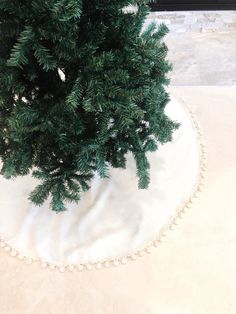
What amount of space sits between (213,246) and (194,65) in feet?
3.21

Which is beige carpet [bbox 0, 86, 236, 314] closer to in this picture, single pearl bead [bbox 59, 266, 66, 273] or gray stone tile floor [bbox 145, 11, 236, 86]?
single pearl bead [bbox 59, 266, 66, 273]

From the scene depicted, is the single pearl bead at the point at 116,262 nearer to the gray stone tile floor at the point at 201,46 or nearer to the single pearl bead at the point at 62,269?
the single pearl bead at the point at 62,269

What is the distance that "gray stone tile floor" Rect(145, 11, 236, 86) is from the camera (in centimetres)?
164

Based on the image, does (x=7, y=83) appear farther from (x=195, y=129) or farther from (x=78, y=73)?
(x=195, y=129)

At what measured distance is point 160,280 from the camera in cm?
96

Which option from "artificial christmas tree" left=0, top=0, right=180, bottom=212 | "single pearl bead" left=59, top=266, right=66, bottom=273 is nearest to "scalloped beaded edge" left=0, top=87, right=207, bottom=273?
"single pearl bead" left=59, top=266, right=66, bottom=273

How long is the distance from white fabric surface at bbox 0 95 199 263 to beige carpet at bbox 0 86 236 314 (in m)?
0.05

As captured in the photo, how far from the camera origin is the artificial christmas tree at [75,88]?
0.66m

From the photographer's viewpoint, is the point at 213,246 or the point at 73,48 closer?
the point at 73,48

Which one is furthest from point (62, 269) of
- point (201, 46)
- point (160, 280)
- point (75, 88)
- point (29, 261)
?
point (201, 46)

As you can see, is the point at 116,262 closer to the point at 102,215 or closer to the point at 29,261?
the point at 102,215

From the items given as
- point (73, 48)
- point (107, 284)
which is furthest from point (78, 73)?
point (107, 284)

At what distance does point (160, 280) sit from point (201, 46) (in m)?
1.26

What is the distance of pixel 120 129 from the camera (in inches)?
31.8
